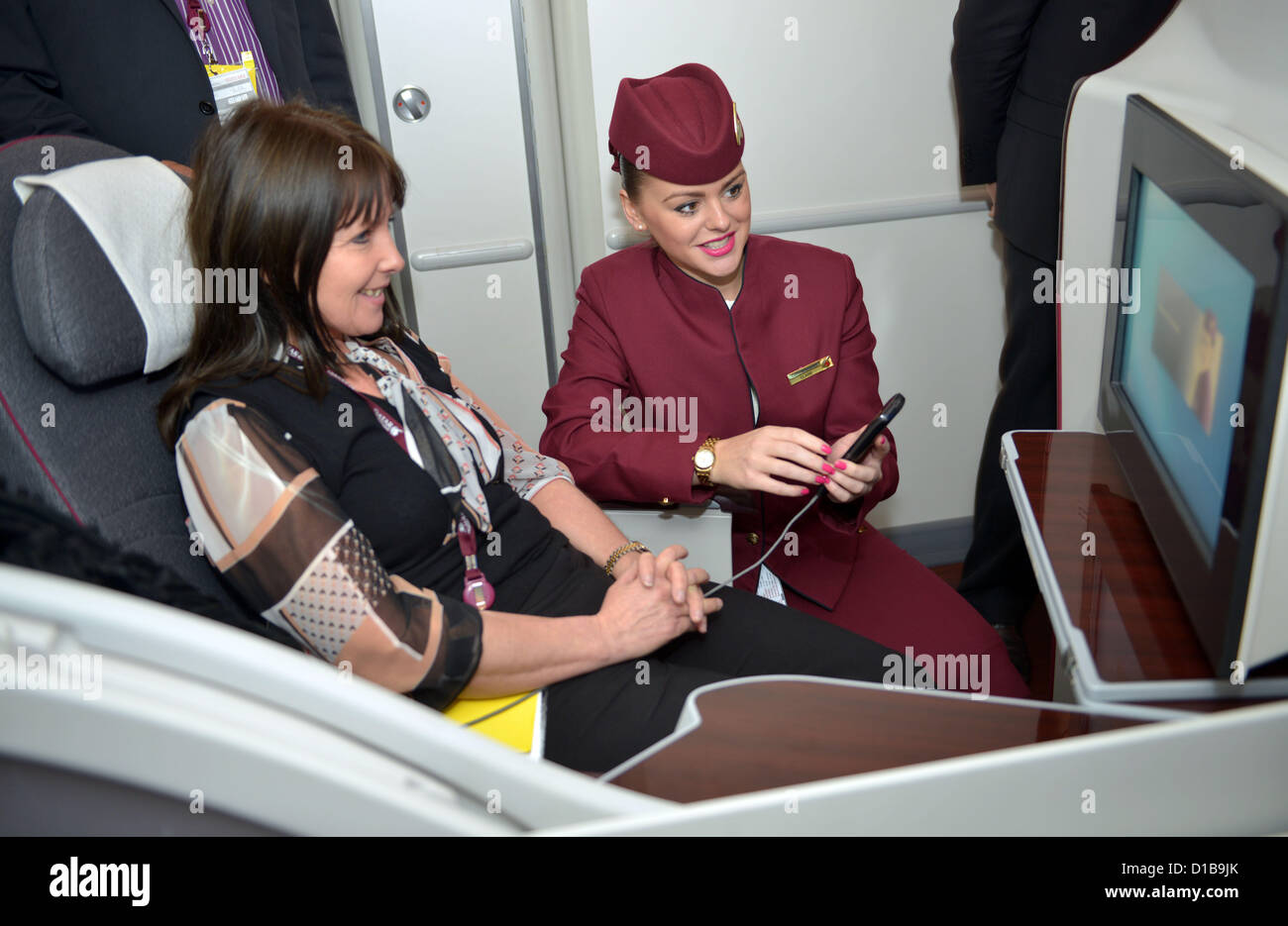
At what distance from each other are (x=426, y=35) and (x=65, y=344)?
140cm

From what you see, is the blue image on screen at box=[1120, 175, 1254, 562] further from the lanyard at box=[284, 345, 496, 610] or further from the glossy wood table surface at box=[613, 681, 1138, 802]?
the lanyard at box=[284, 345, 496, 610]

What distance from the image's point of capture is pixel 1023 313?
218 centimetres

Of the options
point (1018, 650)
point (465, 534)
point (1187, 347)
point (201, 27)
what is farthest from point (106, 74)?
point (1018, 650)

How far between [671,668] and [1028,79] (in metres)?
1.48

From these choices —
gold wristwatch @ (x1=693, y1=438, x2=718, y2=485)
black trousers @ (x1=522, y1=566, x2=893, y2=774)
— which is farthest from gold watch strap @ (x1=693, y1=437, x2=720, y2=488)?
black trousers @ (x1=522, y1=566, x2=893, y2=774)

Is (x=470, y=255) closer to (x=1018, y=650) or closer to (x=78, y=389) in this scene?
(x=78, y=389)

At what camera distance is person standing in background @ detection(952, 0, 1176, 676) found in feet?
6.30

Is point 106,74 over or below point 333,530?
over

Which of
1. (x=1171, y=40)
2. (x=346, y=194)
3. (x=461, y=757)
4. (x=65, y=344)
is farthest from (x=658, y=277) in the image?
(x=461, y=757)

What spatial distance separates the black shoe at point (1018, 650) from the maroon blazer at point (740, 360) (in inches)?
31.3

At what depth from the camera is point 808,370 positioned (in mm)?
1707

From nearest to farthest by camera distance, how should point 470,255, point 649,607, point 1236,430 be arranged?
point 1236,430
point 649,607
point 470,255

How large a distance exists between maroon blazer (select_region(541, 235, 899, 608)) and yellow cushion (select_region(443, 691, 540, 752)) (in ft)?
1.69
